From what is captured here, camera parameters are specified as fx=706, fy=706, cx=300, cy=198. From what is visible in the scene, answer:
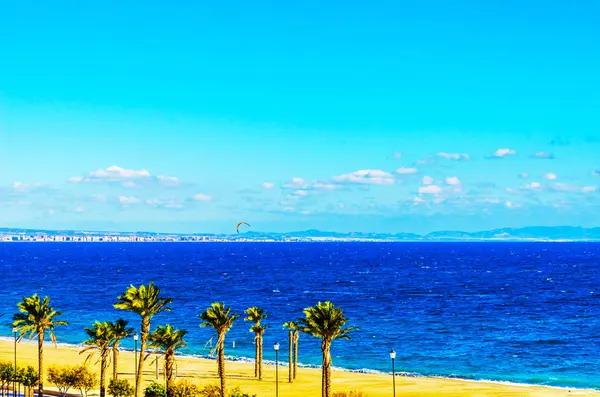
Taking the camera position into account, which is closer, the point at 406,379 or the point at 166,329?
the point at 166,329

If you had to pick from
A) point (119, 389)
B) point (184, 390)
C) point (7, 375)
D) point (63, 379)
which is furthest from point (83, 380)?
point (184, 390)

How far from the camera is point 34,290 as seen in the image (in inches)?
6693

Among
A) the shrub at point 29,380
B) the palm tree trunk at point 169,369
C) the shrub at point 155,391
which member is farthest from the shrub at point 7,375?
the palm tree trunk at point 169,369

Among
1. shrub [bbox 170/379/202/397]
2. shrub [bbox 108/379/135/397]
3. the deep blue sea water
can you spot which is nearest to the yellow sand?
the deep blue sea water

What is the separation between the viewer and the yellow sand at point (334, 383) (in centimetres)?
6138

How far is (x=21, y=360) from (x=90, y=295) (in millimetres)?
77444

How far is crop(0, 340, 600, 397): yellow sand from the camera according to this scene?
61375 mm

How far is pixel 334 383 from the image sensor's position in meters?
66.0

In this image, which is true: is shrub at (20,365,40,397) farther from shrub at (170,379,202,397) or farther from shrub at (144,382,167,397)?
shrub at (170,379,202,397)

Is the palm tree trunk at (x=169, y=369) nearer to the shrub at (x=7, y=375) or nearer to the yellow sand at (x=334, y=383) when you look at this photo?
the yellow sand at (x=334, y=383)

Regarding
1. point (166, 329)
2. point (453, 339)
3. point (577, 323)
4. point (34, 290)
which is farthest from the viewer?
point (34, 290)

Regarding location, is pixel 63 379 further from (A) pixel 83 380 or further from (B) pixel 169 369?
(B) pixel 169 369

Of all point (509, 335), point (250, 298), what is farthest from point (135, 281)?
point (509, 335)

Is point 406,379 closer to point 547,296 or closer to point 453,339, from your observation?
point 453,339
